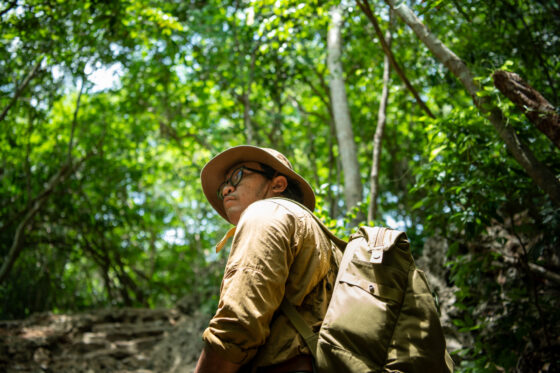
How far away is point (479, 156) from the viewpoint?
3775 mm

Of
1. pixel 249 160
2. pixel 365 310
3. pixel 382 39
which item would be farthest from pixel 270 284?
pixel 382 39

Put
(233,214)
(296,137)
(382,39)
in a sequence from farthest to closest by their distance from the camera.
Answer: (296,137)
(382,39)
(233,214)

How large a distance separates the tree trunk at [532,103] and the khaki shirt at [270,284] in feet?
6.21

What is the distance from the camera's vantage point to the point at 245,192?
2.29 metres

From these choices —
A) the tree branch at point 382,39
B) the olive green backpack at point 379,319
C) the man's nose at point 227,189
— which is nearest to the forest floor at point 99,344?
the man's nose at point 227,189

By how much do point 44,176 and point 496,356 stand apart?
9.81m

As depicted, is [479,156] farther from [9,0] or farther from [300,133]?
[300,133]

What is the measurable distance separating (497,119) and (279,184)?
1979 mm

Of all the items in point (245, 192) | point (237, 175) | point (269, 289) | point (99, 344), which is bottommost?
point (99, 344)

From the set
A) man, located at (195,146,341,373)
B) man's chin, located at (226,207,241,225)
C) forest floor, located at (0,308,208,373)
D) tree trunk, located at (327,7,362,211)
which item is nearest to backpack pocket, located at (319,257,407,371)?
man, located at (195,146,341,373)

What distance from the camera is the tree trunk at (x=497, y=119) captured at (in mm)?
3027

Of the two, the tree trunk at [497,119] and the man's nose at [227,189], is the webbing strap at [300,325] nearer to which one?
the man's nose at [227,189]

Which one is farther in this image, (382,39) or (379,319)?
(382,39)

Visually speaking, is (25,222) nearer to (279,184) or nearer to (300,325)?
(279,184)
